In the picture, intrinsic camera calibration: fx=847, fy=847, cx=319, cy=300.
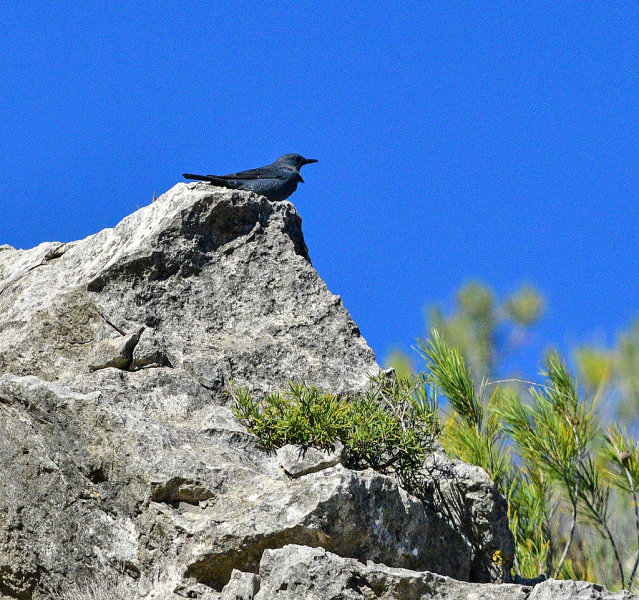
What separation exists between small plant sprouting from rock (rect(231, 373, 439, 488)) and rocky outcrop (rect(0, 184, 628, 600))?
0.12 m

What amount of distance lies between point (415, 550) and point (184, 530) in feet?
4.39

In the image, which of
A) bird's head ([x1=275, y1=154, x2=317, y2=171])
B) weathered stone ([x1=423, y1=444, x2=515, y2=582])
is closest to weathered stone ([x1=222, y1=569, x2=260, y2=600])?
weathered stone ([x1=423, y1=444, x2=515, y2=582])

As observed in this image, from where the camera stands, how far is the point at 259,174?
7238mm

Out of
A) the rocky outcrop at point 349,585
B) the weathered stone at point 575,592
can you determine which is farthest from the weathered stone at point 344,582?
the weathered stone at point 575,592

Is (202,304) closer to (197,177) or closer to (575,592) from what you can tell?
(197,177)

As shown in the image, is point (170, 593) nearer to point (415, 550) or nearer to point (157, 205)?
point (415, 550)

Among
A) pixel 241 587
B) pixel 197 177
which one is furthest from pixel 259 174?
pixel 241 587

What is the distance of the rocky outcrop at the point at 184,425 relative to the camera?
428 centimetres

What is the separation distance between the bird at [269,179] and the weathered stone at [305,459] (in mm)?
2601

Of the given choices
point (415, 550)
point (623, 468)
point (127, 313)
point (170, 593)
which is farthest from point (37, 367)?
point (623, 468)

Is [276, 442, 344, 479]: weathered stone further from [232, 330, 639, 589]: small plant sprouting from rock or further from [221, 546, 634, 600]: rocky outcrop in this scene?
[221, 546, 634, 600]: rocky outcrop

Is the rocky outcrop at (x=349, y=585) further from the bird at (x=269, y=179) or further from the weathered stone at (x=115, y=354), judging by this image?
the bird at (x=269, y=179)

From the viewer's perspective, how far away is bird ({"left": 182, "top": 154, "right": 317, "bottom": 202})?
679 centimetres

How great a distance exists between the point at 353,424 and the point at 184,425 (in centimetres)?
101
